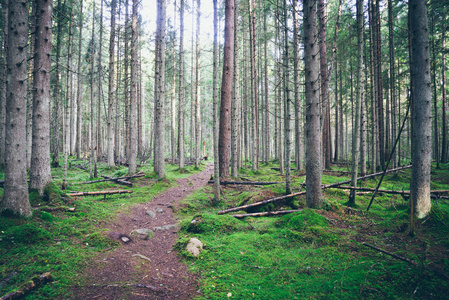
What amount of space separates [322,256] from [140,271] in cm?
333

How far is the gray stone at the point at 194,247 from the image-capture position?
4.46 metres

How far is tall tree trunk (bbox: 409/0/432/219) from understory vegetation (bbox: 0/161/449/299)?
0.42m

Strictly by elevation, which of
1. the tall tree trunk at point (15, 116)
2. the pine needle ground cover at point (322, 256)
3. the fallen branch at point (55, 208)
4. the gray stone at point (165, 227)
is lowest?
the gray stone at point (165, 227)

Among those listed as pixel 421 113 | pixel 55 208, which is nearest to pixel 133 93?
pixel 55 208

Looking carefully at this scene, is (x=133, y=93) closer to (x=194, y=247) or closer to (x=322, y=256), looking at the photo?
(x=194, y=247)

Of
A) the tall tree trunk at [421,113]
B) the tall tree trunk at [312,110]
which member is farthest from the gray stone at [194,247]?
the tall tree trunk at [421,113]

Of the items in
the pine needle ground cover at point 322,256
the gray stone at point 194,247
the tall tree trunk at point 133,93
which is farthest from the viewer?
the tall tree trunk at point 133,93

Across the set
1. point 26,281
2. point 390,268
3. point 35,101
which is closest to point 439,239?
point 390,268

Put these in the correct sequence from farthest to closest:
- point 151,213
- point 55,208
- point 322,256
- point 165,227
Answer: point 151,213, point 165,227, point 55,208, point 322,256

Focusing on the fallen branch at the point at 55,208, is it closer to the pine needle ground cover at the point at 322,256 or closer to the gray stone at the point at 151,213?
the gray stone at the point at 151,213

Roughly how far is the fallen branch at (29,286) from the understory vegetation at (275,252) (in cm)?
9

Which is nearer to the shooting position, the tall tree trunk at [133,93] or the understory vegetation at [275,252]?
the understory vegetation at [275,252]

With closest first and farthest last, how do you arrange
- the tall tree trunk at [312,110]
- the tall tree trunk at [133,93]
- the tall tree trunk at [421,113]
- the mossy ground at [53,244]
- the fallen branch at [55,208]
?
the mossy ground at [53,244]
the tall tree trunk at [421,113]
the fallen branch at [55,208]
the tall tree trunk at [312,110]
the tall tree trunk at [133,93]

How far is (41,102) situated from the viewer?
20.2ft
